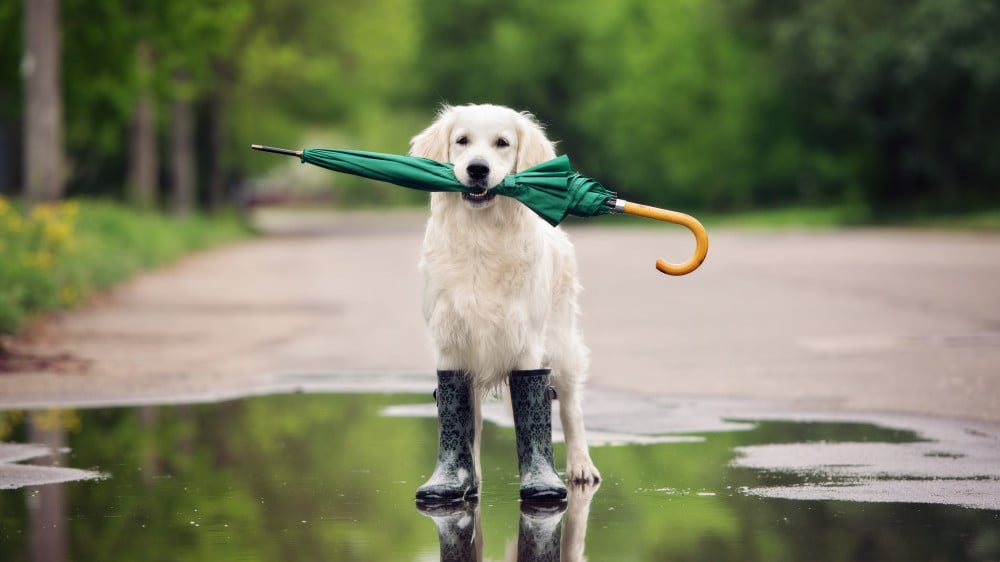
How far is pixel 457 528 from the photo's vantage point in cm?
662

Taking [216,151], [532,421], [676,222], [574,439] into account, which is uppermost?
[216,151]

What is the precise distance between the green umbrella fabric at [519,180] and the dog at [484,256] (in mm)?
89

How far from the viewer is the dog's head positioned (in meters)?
7.12

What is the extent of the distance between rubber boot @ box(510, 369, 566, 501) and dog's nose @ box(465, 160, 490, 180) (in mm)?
903

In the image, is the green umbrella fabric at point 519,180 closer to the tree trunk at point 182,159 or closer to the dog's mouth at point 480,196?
the dog's mouth at point 480,196

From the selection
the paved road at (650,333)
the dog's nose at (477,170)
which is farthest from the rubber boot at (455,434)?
the paved road at (650,333)

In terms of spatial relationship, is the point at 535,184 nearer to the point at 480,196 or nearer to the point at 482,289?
the point at 480,196

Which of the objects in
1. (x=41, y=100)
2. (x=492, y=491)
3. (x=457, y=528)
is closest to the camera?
(x=457, y=528)

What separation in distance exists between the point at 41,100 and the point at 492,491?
60.5ft

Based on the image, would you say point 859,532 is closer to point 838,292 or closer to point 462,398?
point 462,398

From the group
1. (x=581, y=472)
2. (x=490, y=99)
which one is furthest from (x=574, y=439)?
(x=490, y=99)

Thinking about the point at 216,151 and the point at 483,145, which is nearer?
the point at 483,145

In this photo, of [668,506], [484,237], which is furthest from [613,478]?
[484,237]

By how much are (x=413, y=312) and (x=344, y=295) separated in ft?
11.9
